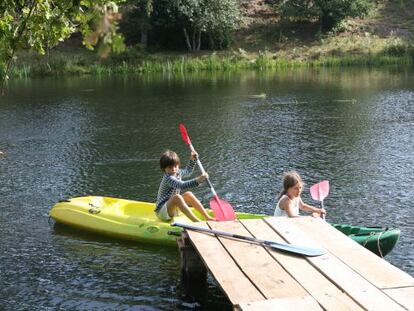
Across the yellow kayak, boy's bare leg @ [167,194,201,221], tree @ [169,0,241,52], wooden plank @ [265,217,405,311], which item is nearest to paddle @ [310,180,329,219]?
the yellow kayak

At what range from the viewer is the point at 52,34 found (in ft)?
21.3

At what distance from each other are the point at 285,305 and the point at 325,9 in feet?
121

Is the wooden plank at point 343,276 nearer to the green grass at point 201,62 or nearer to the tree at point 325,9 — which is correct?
the green grass at point 201,62

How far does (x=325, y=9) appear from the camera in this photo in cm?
4000

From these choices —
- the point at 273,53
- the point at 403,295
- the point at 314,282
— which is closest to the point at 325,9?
the point at 273,53

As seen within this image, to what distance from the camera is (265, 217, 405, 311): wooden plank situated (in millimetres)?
5242

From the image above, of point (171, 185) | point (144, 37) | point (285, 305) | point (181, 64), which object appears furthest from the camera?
point (144, 37)

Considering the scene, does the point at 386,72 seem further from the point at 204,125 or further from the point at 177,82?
the point at 204,125

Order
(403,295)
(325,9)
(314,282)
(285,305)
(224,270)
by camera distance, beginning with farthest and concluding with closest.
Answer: (325,9) → (224,270) → (314,282) → (403,295) → (285,305)

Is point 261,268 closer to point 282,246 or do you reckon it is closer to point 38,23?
point 282,246

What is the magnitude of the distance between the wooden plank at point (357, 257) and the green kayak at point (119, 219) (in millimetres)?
1194

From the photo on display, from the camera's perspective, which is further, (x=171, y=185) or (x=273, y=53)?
(x=273, y=53)

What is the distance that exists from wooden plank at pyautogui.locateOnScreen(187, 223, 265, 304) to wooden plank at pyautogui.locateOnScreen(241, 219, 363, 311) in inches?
17.9

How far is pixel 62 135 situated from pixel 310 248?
13413 millimetres
